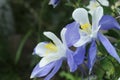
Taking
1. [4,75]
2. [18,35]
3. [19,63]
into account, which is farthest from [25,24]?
[4,75]

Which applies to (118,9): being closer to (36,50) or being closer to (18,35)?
(36,50)

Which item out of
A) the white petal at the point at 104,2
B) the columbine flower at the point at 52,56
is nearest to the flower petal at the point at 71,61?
the columbine flower at the point at 52,56

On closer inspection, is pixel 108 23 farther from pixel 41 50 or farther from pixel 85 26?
pixel 41 50

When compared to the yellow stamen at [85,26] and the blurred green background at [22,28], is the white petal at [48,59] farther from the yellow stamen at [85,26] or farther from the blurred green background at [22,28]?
the blurred green background at [22,28]

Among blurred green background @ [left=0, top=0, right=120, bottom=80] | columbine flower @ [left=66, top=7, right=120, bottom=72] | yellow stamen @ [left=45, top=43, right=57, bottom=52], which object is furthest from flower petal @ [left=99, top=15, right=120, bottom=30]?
blurred green background @ [left=0, top=0, right=120, bottom=80]

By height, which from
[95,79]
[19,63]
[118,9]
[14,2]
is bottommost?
[19,63]

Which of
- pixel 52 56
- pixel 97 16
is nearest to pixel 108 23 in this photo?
pixel 97 16
